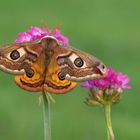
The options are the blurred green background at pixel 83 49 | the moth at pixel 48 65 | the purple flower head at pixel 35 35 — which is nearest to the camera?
the moth at pixel 48 65

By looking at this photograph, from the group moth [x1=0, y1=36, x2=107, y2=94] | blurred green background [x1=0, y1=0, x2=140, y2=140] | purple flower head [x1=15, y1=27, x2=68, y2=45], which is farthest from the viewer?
blurred green background [x1=0, y1=0, x2=140, y2=140]

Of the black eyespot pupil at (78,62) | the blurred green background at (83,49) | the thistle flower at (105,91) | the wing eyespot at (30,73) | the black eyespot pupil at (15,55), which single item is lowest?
the thistle flower at (105,91)

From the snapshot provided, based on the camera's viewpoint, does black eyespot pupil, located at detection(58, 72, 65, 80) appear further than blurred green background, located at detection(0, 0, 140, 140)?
No

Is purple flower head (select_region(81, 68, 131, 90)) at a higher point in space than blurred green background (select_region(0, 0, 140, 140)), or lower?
lower

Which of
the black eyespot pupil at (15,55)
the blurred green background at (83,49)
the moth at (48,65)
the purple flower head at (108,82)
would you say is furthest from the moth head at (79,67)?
the blurred green background at (83,49)

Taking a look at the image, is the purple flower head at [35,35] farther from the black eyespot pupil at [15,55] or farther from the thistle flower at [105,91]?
the thistle flower at [105,91]

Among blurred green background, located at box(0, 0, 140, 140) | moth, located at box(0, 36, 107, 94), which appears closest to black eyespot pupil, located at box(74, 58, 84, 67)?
moth, located at box(0, 36, 107, 94)

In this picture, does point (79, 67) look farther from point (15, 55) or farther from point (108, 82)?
point (15, 55)

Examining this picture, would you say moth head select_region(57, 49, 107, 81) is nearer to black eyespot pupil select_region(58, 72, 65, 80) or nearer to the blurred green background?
black eyespot pupil select_region(58, 72, 65, 80)
